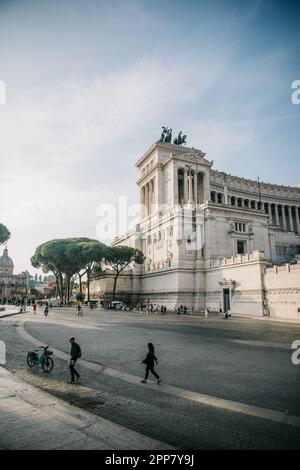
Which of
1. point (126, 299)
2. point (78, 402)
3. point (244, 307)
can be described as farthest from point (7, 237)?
point (78, 402)

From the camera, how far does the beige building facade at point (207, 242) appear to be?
1652 inches

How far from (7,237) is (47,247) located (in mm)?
20699

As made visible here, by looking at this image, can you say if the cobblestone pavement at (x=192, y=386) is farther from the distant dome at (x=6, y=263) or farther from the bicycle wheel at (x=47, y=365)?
the distant dome at (x=6, y=263)

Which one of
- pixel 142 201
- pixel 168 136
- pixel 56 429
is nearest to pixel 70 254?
pixel 142 201

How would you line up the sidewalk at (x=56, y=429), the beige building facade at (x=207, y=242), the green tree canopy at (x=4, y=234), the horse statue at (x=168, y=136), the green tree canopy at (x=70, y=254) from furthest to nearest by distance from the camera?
the horse statue at (x=168, y=136), the green tree canopy at (x=70, y=254), the green tree canopy at (x=4, y=234), the beige building facade at (x=207, y=242), the sidewalk at (x=56, y=429)

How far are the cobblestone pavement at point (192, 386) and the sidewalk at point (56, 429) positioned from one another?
40cm

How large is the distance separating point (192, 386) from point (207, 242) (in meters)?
45.0

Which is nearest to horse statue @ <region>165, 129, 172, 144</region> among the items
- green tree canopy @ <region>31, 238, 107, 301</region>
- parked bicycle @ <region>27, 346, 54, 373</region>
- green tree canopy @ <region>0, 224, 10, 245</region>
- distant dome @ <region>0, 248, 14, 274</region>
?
green tree canopy @ <region>31, 238, 107, 301</region>

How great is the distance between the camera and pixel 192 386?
1016 centimetres

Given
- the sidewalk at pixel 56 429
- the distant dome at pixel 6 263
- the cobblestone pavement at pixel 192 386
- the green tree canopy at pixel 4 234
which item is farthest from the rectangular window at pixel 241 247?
the distant dome at pixel 6 263

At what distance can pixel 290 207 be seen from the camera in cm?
9031

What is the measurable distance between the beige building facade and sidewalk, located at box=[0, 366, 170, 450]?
108ft

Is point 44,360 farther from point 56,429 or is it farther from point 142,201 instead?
point 142,201

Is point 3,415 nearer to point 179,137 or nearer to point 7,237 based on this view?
point 7,237
